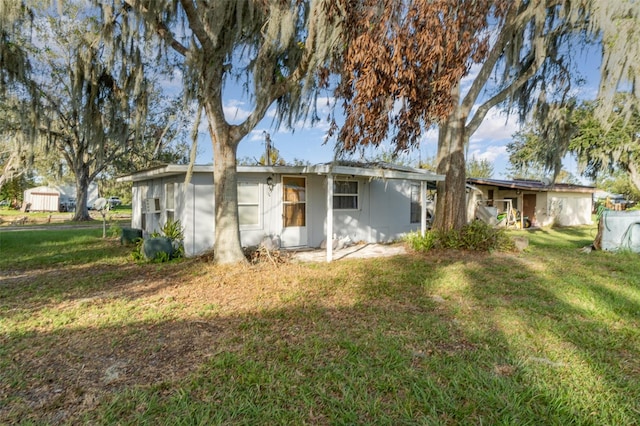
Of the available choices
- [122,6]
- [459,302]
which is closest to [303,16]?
[122,6]

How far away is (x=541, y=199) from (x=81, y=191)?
28405 millimetres

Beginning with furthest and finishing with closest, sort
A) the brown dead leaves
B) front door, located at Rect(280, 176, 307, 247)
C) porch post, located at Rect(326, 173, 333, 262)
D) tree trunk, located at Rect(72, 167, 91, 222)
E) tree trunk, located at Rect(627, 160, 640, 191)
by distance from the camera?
tree trunk, located at Rect(72, 167, 91, 222)
tree trunk, located at Rect(627, 160, 640, 191)
front door, located at Rect(280, 176, 307, 247)
porch post, located at Rect(326, 173, 333, 262)
the brown dead leaves

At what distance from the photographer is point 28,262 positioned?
8211mm

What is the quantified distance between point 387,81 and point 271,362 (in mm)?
3819

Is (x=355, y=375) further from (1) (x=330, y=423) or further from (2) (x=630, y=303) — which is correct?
(2) (x=630, y=303)

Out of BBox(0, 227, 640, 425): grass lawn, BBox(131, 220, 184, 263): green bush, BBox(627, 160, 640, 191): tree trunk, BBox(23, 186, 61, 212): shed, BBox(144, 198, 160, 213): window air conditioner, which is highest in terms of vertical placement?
BBox(627, 160, 640, 191): tree trunk

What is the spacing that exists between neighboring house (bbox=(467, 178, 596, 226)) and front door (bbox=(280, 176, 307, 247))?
13.7 m

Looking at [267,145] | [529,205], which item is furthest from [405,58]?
[529,205]

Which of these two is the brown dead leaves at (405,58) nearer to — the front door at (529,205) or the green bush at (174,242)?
the green bush at (174,242)

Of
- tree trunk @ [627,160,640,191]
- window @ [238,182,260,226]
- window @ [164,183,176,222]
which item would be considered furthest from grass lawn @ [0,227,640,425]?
tree trunk @ [627,160,640,191]

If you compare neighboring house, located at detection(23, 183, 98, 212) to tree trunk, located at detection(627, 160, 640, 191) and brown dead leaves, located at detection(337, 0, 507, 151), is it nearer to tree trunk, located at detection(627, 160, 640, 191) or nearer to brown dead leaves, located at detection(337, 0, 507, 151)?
brown dead leaves, located at detection(337, 0, 507, 151)

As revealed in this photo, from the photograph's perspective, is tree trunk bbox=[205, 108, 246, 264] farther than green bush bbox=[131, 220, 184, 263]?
No

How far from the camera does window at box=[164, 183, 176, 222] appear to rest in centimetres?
954

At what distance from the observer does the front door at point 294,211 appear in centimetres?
988
